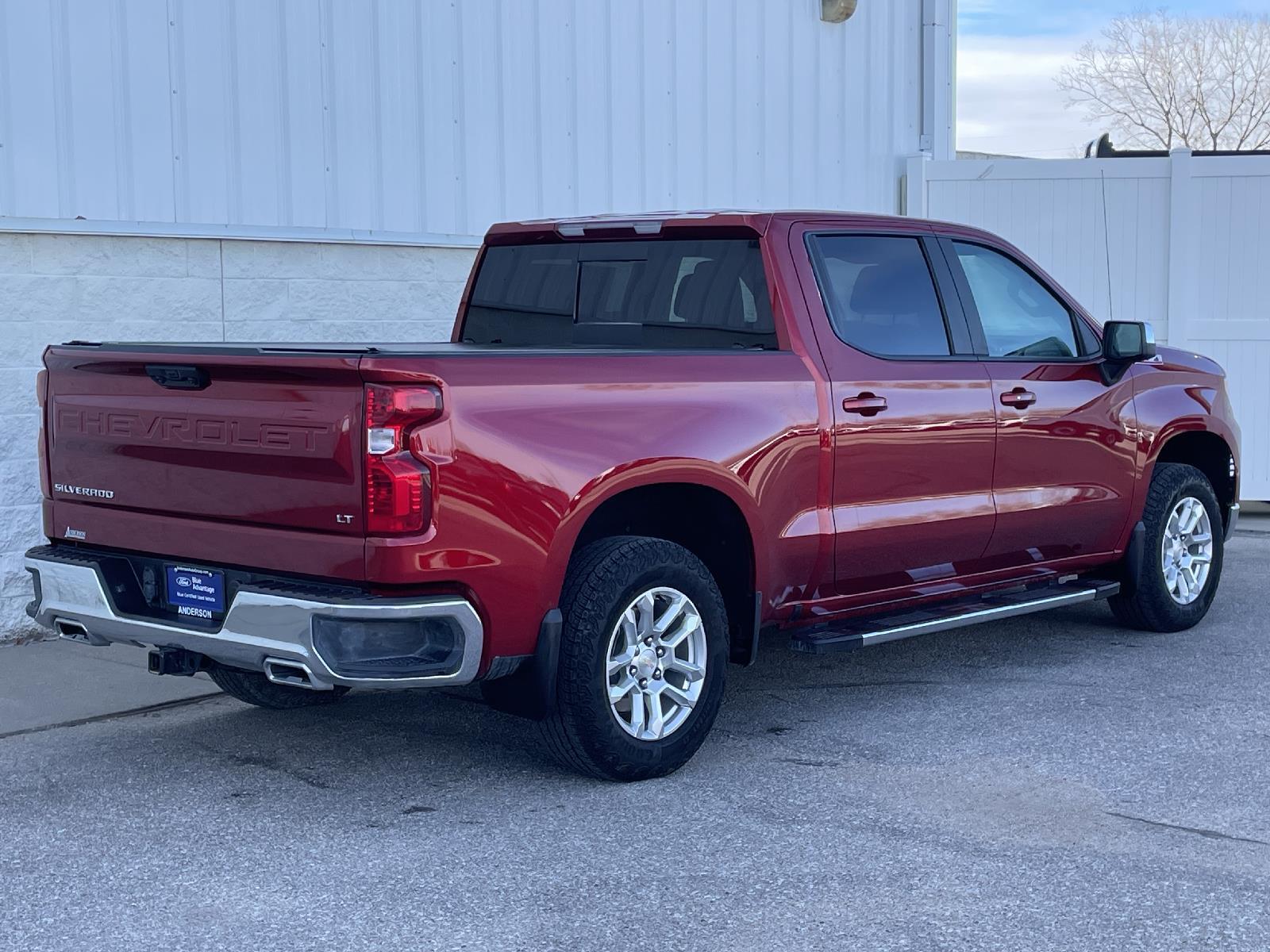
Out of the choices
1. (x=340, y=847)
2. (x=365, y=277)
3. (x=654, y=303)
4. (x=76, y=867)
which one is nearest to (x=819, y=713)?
(x=654, y=303)

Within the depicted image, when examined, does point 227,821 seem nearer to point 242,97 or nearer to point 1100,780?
point 1100,780

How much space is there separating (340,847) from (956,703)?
2772 millimetres

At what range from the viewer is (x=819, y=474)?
19.2 feet

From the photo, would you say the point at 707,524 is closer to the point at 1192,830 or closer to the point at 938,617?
the point at 938,617

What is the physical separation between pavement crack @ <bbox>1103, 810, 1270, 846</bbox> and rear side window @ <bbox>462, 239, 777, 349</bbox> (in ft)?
6.83

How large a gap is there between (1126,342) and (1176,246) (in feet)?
16.9

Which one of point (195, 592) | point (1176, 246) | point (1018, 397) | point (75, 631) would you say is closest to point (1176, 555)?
point (1018, 397)

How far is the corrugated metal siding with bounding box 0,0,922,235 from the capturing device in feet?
25.7

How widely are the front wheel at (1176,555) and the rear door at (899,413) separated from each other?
136cm

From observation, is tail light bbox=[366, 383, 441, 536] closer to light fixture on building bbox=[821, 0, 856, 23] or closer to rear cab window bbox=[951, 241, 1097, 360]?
rear cab window bbox=[951, 241, 1097, 360]

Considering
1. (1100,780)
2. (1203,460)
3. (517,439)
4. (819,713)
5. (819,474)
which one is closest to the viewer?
(517,439)

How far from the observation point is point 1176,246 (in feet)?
38.7

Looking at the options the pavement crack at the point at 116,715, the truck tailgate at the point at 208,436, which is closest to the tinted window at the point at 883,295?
the truck tailgate at the point at 208,436

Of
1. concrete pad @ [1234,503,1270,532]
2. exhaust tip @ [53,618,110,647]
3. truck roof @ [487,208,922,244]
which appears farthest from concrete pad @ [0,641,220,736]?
concrete pad @ [1234,503,1270,532]
